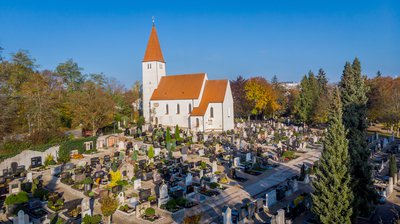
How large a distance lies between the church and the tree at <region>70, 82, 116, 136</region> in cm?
1075

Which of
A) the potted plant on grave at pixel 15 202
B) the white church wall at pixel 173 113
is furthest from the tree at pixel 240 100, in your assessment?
the potted plant on grave at pixel 15 202

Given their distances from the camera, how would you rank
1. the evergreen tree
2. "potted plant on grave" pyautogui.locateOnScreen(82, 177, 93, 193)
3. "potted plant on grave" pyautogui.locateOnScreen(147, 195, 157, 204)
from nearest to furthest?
the evergreen tree, "potted plant on grave" pyautogui.locateOnScreen(147, 195, 157, 204), "potted plant on grave" pyautogui.locateOnScreen(82, 177, 93, 193)

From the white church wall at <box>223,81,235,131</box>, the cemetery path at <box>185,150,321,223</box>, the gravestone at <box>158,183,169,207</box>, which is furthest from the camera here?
the white church wall at <box>223,81,235,131</box>

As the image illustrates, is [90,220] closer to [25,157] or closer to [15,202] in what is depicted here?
[15,202]

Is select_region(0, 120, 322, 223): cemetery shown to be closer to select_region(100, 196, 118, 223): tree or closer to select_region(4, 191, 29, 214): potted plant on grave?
select_region(4, 191, 29, 214): potted plant on grave

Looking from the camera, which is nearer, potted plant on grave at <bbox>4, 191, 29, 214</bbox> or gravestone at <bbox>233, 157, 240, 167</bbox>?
potted plant on grave at <bbox>4, 191, 29, 214</bbox>

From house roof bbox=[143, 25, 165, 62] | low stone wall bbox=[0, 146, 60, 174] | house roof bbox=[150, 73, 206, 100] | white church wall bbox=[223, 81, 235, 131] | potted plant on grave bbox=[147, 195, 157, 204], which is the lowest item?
potted plant on grave bbox=[147, 195, 157, 204]

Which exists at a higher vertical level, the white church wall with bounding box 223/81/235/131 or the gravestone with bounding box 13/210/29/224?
the white church wall with bounding box 223/81/235/131

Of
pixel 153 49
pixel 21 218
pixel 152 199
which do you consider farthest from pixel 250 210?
pixel 153 49

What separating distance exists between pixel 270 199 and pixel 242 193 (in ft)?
8.67

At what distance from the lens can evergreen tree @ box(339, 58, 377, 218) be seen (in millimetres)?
14352

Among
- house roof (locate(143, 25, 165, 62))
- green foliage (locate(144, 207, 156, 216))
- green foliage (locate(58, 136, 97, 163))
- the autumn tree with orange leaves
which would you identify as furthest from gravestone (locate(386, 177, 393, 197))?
house roof (locate(143, 25, 165, 62))

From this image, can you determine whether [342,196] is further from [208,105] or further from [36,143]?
[208,105]

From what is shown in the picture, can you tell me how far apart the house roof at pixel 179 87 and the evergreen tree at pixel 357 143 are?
1164 inches
